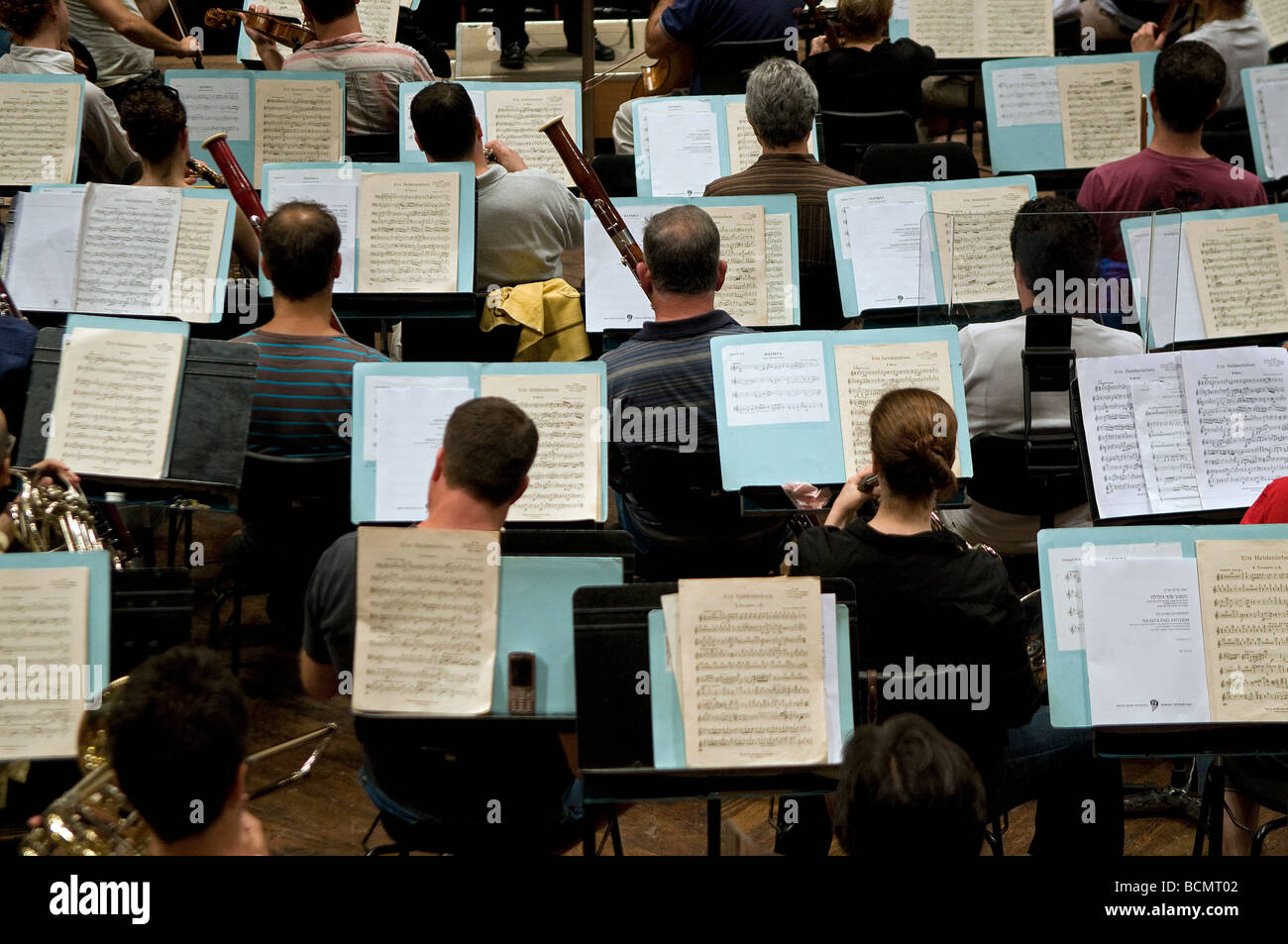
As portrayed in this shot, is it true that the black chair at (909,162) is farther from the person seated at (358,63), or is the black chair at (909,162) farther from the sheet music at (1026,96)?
the person seated at (358,63)

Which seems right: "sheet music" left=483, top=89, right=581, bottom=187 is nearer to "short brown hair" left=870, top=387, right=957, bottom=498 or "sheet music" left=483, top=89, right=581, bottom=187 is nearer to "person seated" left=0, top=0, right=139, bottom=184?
"person seated" left=0, top=0, right=139, bottom=184

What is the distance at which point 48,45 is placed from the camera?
206 inches

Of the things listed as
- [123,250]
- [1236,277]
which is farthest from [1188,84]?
[123,250]

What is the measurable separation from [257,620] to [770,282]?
78.7 inches

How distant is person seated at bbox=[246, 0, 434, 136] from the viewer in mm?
5367

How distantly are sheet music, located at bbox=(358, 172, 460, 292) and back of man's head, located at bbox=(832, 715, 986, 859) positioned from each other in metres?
2.81

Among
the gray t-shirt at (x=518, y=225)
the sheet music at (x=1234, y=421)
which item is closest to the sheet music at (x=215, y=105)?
the gray t-shirt at (x=518, y=225)

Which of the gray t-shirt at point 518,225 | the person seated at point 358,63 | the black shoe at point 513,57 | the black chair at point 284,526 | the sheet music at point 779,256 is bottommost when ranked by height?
the black chair at point 284,526

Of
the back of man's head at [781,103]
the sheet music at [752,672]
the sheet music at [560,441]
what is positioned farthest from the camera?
the back of man's head at [781,103]

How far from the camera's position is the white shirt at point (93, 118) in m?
5.07

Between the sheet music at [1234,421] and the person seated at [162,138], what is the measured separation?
2898mm

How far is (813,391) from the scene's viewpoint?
128 inches

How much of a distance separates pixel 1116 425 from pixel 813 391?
28.7 inches

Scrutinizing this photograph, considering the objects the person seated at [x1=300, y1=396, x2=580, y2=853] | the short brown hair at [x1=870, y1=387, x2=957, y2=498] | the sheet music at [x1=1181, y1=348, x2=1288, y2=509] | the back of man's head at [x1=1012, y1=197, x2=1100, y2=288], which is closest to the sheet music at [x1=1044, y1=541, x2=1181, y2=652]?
the short brown hair at [x1=870, y1=387, x2=957, y2=498]
